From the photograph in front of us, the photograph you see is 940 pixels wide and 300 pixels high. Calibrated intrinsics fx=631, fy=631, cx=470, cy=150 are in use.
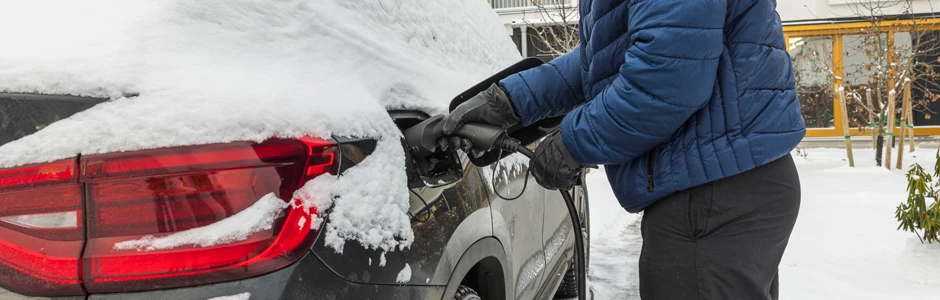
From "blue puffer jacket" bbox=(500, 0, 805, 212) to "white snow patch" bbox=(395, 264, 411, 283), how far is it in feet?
1.65

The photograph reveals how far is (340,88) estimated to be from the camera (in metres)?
1.35

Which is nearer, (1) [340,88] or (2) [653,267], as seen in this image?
(1) [340,88]

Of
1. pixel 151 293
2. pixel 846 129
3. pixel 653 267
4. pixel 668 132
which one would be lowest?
pixel 846 129

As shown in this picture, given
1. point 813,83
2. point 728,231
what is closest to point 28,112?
point 728,231

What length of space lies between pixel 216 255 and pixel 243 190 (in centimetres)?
12

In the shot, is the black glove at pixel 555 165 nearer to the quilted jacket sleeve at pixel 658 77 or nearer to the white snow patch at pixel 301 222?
the quilted jacket sleeve at pixel 658 77

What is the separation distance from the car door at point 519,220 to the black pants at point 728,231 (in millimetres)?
457

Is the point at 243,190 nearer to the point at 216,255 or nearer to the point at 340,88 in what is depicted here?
the point at 216,255

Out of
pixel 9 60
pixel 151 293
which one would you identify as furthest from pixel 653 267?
pixel 9 60

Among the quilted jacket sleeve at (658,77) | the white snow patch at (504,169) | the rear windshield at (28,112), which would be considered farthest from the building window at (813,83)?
the rear windshield at (28,112)

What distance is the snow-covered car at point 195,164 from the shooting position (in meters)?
1.04

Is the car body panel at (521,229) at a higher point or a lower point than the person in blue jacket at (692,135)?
lower

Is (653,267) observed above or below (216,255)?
below

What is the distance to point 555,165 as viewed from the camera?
5.33ft
